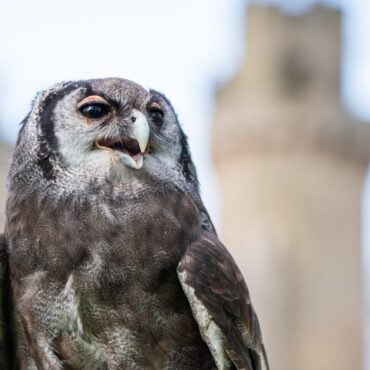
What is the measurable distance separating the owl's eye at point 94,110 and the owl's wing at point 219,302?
2.56 feet

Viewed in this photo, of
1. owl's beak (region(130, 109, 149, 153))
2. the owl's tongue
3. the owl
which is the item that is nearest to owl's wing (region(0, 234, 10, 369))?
the owl

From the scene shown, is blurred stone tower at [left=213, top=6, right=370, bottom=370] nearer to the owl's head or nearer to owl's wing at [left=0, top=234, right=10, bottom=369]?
the owl's head

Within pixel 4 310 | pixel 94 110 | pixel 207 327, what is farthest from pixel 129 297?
pixel 94 110

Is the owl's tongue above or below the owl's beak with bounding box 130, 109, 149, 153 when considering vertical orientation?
below

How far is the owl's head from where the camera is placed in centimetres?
560

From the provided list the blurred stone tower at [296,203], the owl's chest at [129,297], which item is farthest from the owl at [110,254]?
the blurred stone tower at [296,203]

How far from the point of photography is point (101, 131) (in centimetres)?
563

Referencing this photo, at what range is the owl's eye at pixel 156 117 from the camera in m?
5.79

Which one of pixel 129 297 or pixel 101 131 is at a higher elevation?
pixel 101 131

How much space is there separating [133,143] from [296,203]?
28.1 m

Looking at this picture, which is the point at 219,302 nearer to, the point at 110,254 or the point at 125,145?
the point at 110,254

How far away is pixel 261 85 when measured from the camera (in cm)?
3409

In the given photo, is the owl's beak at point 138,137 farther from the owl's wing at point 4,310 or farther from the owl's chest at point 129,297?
the owl's wing at point 4,310

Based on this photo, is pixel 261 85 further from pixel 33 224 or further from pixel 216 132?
pixel 33 224
